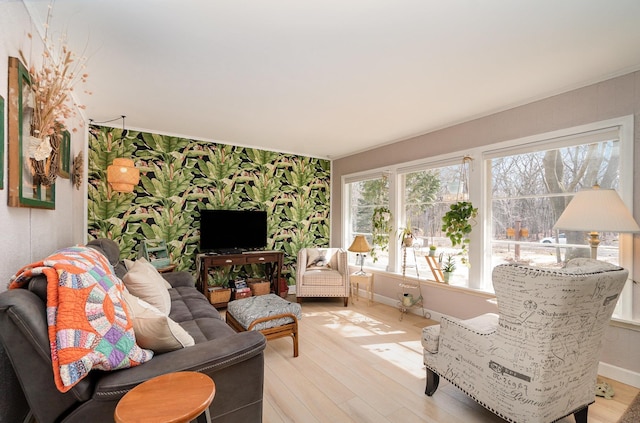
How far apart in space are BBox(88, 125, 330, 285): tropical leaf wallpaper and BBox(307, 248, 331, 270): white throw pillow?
1.68 ft

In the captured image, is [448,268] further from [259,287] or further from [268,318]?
[259,287]

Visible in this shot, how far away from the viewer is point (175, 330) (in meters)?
1.48

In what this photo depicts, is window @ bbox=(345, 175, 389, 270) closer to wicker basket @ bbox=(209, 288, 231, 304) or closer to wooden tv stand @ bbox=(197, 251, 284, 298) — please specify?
wooden tv stand @ bbox=(197, 251, 284, 298)

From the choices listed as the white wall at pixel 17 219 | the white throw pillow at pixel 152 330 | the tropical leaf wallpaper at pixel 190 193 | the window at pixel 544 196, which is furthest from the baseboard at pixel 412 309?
the white wall at pixel 17 219

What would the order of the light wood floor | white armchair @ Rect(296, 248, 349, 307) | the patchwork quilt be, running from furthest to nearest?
white armchair @ Rect(296, 248, 349, 307), the light wood floor, the patchwork quilt

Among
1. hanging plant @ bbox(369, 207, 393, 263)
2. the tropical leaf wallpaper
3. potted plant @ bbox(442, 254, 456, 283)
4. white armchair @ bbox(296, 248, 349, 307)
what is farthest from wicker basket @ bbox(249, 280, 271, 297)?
potted plant @ bbox(442, 254, 456, 283)

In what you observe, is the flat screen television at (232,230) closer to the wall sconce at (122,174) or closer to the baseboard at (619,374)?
the wall sconce at (122,174)

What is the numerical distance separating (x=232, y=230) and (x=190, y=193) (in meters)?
0.81

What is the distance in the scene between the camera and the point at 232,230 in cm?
439

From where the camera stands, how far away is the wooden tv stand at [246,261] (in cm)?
395

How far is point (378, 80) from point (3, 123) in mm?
2409

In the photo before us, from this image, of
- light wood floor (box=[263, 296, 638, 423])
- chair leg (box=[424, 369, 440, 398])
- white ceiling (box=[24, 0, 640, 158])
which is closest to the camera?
white ceiling (box=[24, 0, 640, 158])

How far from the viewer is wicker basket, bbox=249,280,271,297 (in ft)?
14.3

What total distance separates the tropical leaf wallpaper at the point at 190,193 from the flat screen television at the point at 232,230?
22 centimetres
